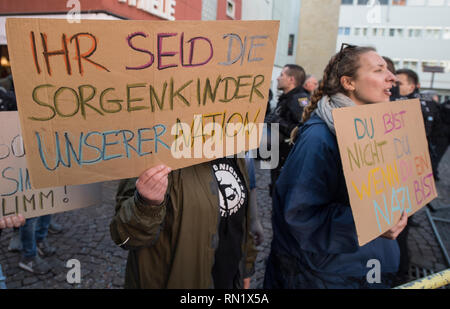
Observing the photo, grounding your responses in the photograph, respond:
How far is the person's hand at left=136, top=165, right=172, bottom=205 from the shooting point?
3.96ft

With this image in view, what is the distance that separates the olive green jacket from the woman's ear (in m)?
0.87

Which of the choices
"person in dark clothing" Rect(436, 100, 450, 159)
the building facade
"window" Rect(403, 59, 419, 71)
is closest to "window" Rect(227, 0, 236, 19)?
"person in dark clothing" Rect(436, 100, 450, 159)

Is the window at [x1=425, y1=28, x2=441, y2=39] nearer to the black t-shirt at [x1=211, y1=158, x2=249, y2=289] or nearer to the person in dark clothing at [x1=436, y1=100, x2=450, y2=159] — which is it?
the person in dark clothing at [x1=436, y1=100, x2=450, y2=159]

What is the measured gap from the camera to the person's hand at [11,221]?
5.09 ft

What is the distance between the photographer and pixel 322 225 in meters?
1.53

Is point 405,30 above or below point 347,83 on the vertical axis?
above

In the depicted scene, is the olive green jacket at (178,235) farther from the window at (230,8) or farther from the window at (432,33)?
the window at (432,33)

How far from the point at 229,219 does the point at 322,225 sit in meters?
0.44

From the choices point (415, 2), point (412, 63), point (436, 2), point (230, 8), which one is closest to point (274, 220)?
point (230, 8)

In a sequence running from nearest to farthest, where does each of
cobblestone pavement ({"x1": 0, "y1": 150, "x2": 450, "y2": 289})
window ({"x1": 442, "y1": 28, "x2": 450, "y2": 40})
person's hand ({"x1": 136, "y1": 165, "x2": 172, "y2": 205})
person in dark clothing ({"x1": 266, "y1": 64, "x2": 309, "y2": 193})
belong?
1. person's hand ({"x1": 136, "y1": 165, "x2": 172, "y2": 205})
2. cobblestone pavement ({"x1": 0, "y1": 150, "x2": 450, "y2": 289})
3. person in dark clothing ({"x1": 266, "y1": 64, "x2": 309, "y2": 193})
4. window ({"x1": 442, "y1": 28, "x2": 450, "y2": 40})

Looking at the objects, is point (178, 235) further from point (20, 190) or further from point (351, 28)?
point (351, 28)

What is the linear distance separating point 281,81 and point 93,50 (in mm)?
3967

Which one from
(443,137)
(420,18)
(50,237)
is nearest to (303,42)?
(420,18)
